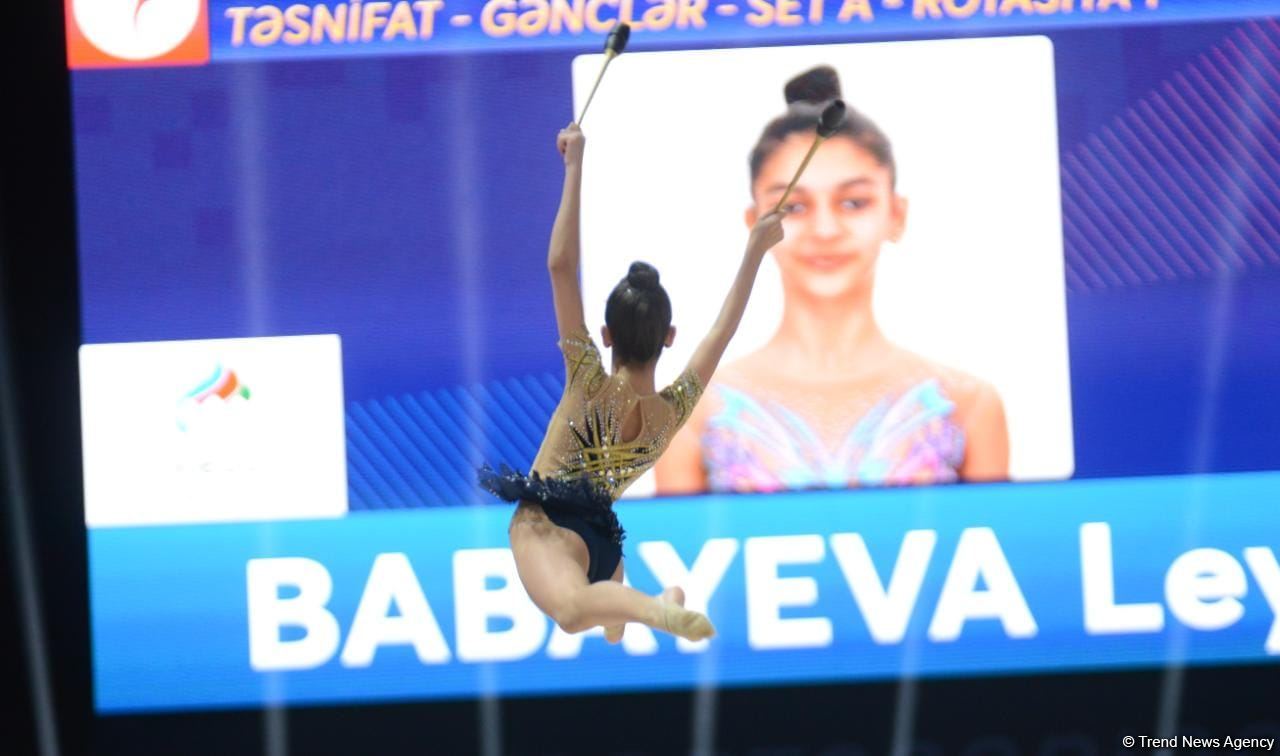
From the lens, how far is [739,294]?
354 cm

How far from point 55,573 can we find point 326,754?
97 cm

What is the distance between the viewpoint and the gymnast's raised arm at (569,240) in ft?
10.9

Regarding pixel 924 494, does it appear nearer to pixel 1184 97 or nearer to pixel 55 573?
pixel 1184 97

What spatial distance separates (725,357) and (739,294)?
1.32m

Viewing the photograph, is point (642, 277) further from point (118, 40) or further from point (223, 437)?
point (118, 40)

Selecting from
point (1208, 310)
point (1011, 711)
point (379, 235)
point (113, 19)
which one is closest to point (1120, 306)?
point (1208, 310)

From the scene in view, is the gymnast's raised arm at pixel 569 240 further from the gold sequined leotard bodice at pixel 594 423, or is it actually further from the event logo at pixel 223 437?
the event logo at pixel 223 437

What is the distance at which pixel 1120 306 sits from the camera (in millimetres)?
4891

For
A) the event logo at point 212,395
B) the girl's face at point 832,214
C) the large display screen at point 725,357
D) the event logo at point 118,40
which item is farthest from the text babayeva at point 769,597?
the event logo at point 118,40

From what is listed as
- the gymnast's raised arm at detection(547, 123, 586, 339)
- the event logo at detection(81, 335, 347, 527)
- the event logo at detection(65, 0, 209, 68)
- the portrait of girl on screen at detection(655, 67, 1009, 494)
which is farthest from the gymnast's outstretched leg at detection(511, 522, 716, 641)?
the event logo at detection(65, 0, 209, 68)

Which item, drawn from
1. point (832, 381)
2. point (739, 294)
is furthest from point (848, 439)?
point (739, 294)

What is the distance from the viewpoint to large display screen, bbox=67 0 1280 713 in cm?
484

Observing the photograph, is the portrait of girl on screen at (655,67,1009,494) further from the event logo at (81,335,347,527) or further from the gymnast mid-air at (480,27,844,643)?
the gymnast mid-air at (480,27,844,643)

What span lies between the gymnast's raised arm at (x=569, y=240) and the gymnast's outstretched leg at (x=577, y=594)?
17.4 inches
